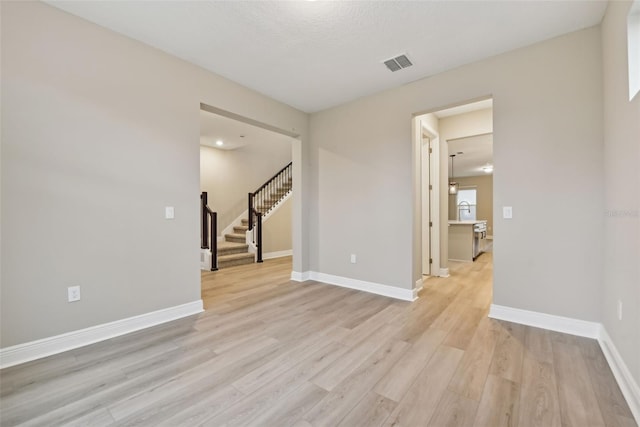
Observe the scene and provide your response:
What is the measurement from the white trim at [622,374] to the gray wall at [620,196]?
55 millimetres

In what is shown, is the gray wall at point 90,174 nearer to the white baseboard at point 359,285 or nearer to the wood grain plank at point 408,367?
the white baseboard at point 359,285

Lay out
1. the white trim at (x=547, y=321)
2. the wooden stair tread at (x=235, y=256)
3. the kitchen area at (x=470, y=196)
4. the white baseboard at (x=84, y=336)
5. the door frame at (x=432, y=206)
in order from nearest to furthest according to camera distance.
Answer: the white baseboard at (x=84, y=336) < the white trim at (x=547, y=321) < the door frame at (x=432, y=206) < the wooden stair tread at (x=235, y=256) < the kitchen area at (x=470, y=196)

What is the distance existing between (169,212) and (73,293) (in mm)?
999

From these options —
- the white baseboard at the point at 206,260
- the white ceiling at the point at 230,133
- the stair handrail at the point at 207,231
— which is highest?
the white ceiling at the point at 230,133

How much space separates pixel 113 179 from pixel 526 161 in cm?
392

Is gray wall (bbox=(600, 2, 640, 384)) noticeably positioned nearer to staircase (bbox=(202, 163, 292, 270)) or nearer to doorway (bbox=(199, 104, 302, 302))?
doorway (bbox=(199, 104, 302, 302))

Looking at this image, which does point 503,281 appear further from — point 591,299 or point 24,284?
point 24,284

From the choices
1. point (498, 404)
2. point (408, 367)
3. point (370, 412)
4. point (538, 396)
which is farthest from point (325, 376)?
point (538, 396)

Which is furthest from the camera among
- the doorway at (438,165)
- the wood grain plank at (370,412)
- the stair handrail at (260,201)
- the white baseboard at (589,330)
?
the stair handrail at (260,201)

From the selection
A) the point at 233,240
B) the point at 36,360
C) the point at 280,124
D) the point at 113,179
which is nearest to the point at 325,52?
the point at 280,124

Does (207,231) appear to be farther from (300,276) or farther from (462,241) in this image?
(462,241)

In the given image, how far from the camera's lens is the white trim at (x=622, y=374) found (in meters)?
1.43

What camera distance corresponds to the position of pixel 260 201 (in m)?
7.93

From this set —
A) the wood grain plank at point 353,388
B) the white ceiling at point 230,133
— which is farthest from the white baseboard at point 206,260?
the wood grain plank at point 353,388
